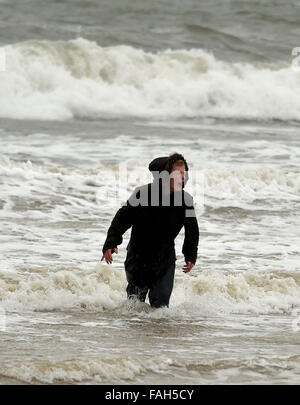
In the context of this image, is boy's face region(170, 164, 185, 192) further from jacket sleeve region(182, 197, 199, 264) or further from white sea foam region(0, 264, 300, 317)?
white sea foam region(0, 264, 300, 317)

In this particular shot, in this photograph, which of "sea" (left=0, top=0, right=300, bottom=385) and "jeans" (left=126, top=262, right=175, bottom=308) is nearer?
"sea" (left=0, top=0, right=300, bottom=385)

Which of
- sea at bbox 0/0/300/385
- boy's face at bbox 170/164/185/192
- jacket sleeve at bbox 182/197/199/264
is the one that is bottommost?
sea at bbox 0/0/300/385

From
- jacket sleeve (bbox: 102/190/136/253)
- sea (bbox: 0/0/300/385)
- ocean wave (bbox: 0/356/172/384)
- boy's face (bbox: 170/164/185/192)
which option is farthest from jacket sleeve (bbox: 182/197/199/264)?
ocean wave (bbox: 0/356/172/384)

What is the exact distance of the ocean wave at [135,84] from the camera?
24766 millimetres

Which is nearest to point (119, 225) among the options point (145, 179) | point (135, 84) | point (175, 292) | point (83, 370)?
point (83, 370)

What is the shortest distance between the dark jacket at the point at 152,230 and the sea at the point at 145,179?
49 cm

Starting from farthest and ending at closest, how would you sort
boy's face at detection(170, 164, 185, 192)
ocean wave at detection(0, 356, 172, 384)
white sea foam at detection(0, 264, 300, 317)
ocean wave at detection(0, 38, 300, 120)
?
ocean wave at detection(0, 38, 300, 120) → white sea foam at detection(0, 264, 300, 317) → boy's face at detection(170, 164, 185, 192) → ocean wave at detection(0, 356, 172, 384)

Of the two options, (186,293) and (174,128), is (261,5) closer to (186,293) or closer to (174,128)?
(174,128)

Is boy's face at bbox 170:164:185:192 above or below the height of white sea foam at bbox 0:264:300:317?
above

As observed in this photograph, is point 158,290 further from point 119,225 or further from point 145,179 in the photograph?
point 145,179

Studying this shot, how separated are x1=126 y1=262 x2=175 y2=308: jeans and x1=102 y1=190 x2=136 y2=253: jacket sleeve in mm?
496

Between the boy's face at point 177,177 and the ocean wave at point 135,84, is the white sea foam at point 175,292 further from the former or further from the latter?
the ocean wave at point 135,84

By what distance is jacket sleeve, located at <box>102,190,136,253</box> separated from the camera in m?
7.09

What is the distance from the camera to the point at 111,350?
6.44 m
